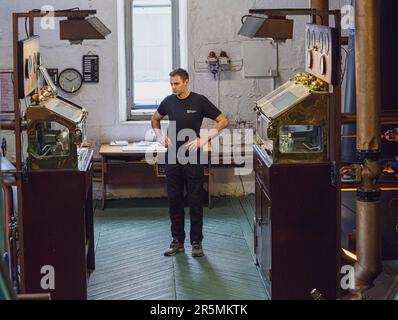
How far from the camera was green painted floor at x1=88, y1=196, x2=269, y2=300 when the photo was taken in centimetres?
648

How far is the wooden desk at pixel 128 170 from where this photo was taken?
30.6ft

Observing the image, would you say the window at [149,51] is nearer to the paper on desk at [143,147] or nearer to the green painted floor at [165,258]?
the paper on desk at [143,147]

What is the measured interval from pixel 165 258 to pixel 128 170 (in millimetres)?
2245

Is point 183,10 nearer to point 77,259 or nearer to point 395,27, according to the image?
point 395,27

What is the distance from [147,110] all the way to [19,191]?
14.5 feet

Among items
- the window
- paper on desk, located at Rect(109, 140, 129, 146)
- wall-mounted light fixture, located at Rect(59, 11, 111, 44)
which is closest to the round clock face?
the window

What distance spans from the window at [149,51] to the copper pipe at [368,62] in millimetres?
5093

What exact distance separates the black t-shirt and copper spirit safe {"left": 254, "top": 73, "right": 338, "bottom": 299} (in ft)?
4.44

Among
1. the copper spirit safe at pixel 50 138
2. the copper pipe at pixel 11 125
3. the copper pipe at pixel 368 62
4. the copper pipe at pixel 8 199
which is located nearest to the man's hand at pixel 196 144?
the copper spirit safe at pixel 50 138

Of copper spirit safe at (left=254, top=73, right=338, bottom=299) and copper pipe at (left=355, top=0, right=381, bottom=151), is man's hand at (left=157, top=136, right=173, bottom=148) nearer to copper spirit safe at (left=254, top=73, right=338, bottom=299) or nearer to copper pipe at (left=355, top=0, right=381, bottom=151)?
copper spirit safe at (left=254, top=73, right=338, bottom=299)

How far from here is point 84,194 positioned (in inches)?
233

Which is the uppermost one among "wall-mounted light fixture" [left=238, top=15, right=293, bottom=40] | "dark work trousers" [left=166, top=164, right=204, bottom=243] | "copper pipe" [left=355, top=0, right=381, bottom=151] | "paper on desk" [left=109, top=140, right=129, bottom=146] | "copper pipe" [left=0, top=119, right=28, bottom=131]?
"wall-mounted light fixture" [left=238, top=15, right=293, bottom=40]
